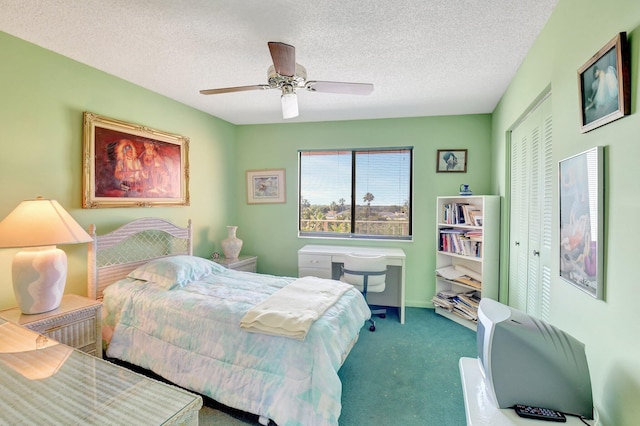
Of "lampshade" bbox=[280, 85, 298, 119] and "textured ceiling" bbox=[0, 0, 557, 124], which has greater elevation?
"textured ceiling" bbox=[0, 0, 557, 124]

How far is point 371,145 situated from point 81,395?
12.4ft

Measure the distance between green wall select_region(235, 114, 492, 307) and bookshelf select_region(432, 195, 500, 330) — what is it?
20 cm

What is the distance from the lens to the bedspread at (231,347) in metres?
1.68

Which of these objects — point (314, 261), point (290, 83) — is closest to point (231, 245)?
point (314, 261)

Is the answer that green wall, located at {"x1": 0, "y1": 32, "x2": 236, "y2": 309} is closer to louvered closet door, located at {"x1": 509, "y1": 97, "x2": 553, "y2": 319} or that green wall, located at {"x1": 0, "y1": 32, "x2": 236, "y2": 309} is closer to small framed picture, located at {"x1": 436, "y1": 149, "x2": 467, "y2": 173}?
small framed picture, located at {"x1": 436, "y1": 149, "x2": 467, "y2": 173}

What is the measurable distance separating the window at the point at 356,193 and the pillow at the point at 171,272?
1812mm

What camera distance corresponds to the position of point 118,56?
2.33 m

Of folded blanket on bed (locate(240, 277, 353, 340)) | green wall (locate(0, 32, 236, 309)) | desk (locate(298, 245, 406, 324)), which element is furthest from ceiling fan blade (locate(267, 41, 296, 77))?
desk (locate(298, 245, 406, 324))

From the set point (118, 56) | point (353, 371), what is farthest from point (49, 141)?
point (353, 371)

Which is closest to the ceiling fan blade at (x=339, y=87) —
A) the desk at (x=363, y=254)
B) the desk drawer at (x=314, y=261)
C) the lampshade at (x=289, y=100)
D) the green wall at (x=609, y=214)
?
the lampshade at (x=289, y=100)

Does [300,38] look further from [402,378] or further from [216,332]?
[402,378]

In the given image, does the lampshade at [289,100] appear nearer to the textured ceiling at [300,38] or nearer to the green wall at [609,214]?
the textured ceiling at [300,38]

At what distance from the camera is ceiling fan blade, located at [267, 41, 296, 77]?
1.73 metres

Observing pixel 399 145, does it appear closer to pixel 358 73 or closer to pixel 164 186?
pixel 358 73
